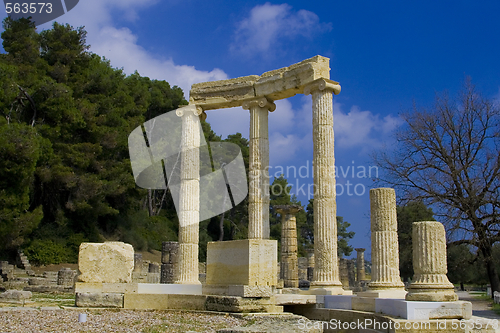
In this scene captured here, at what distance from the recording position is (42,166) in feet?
83.0

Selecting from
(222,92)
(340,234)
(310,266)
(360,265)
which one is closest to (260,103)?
(222,92)

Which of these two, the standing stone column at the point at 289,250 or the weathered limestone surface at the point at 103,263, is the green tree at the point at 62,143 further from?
the weathered limestone surface at the point at 103,263

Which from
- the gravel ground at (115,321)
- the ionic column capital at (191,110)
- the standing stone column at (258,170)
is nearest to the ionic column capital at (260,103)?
the standing stone column at (258,170)

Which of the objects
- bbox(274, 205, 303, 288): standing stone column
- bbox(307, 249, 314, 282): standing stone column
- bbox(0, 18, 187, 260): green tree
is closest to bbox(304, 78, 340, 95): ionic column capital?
bbox(274, 205, 303, 288): standing stone column

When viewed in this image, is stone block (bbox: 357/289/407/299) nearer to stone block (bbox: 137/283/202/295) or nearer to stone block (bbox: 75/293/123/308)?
stone block (bbox: 137/283/202/295)

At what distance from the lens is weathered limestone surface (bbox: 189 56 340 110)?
15.4 metres

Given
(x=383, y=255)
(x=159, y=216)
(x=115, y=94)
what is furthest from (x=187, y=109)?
(x=159, y=216)

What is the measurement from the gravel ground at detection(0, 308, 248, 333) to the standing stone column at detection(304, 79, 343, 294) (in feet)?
18.7

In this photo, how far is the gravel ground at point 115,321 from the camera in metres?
7.22

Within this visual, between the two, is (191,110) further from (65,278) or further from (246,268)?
(246,268)

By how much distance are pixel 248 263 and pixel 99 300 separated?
3419 millimetres

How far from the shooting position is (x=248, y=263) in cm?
945

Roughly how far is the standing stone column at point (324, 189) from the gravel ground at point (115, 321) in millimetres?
5698

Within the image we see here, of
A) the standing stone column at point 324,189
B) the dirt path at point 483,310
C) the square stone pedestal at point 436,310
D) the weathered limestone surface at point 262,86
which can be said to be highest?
the weathered limestone surface at point 262,86
